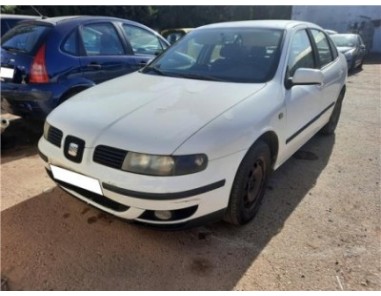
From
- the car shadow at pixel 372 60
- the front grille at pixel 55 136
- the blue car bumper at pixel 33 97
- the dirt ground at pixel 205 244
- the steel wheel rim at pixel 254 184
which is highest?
the front grille at pixel 55 136

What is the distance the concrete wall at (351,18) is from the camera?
60.8 feet

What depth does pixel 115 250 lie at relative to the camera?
2.39 m

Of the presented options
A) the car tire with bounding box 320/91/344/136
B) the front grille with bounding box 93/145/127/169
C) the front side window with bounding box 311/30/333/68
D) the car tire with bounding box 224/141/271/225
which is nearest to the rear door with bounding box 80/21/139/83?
the front grille with bounding box 93/145/127/169

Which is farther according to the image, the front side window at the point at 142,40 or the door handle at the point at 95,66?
the front side window at the point at 142,40

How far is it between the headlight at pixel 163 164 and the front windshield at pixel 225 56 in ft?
3.51

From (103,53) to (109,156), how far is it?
2616mm

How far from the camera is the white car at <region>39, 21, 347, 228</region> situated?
2.07m

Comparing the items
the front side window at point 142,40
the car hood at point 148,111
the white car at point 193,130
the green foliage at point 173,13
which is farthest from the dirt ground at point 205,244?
the green foliage at point 173,13

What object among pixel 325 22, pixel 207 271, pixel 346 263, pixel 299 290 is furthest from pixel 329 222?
pixel 325 22

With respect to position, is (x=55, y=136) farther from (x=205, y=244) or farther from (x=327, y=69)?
(x=327, y=69)

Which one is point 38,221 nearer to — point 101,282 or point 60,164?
point 60,164

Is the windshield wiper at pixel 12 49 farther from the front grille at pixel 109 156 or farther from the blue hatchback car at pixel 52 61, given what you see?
the front grille at pixel 109 156

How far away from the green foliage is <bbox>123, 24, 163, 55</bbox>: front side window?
924 cm
